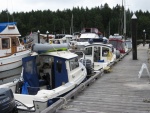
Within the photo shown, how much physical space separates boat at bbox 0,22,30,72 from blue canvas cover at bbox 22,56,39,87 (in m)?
6.73

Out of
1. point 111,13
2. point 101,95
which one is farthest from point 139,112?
point 111,13

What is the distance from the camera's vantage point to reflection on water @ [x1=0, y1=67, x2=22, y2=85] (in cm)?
1661

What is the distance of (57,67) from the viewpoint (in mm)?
10117

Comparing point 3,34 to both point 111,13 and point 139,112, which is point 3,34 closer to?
point 139,112

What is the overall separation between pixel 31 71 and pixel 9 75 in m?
7.32

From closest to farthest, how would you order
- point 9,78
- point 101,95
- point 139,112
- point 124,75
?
point 139,112
point 101,95
point 124,75
point 9,78

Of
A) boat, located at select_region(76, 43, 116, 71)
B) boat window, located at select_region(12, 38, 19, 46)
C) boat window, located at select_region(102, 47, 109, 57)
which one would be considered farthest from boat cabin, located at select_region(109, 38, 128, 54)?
boat window, located at select_region(12, 38, 19, 46)

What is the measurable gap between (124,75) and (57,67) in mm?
4006

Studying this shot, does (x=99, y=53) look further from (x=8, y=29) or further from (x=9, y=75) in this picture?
(x=8, y=29)

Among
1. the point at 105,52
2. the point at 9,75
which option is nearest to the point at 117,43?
the point at 105,52

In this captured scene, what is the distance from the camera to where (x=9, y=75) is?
56.5ft

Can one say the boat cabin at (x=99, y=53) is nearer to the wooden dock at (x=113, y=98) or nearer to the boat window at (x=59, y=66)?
the wooden dock at (x=113, y=98)

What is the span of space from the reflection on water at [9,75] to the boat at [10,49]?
0.76 ft

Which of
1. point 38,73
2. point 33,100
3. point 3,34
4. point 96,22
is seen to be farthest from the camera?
point 96,22
